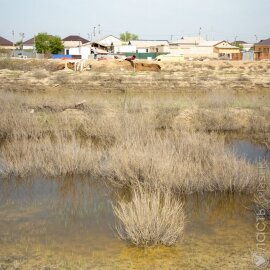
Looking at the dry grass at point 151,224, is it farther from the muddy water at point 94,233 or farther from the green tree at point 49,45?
the green tree at point 49,45

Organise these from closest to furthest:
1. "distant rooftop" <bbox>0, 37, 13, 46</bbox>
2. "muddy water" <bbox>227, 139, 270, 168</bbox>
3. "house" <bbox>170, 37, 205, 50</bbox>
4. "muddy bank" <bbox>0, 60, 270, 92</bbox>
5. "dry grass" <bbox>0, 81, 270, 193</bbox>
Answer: "dry grass" <bbox>0, 81, 270, 193</bbox> → "muddy water" <bbox>227, 139, 270, 168</bbox> → "muddy bank" <bbox>0, 60, 270, 92</bbox> → "house" <bbox>170, 37, 205, 50</bbox> → "distant rooftop" <bbox>0, 37, 13, 46</bbox>

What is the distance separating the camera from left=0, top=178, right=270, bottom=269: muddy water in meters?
5.30

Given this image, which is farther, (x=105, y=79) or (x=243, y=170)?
(x=105, y=79)

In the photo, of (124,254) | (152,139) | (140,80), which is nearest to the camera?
(124,254)

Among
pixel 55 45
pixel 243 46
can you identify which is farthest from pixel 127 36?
pixel 55 45

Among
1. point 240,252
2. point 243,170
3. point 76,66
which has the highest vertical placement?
point 76,66

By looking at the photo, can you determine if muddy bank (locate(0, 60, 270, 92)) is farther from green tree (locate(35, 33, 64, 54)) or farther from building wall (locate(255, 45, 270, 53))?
green tree (locate(35, 33, 64, 54))

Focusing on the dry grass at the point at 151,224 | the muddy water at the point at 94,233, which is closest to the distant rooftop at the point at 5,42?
the muddy water at the point at 94,233

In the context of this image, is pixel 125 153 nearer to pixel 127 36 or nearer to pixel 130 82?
pixel 130 82

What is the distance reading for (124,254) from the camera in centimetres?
547

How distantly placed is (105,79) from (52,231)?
24.4 metres

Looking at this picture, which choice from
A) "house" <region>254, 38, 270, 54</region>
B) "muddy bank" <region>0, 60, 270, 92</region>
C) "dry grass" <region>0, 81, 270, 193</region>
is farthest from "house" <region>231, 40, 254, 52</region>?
"dry grass" <region>0, 81, 270, 193</region>

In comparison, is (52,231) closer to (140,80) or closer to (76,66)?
(140,80)

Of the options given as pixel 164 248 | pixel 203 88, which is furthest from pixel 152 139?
pixel 203 88
